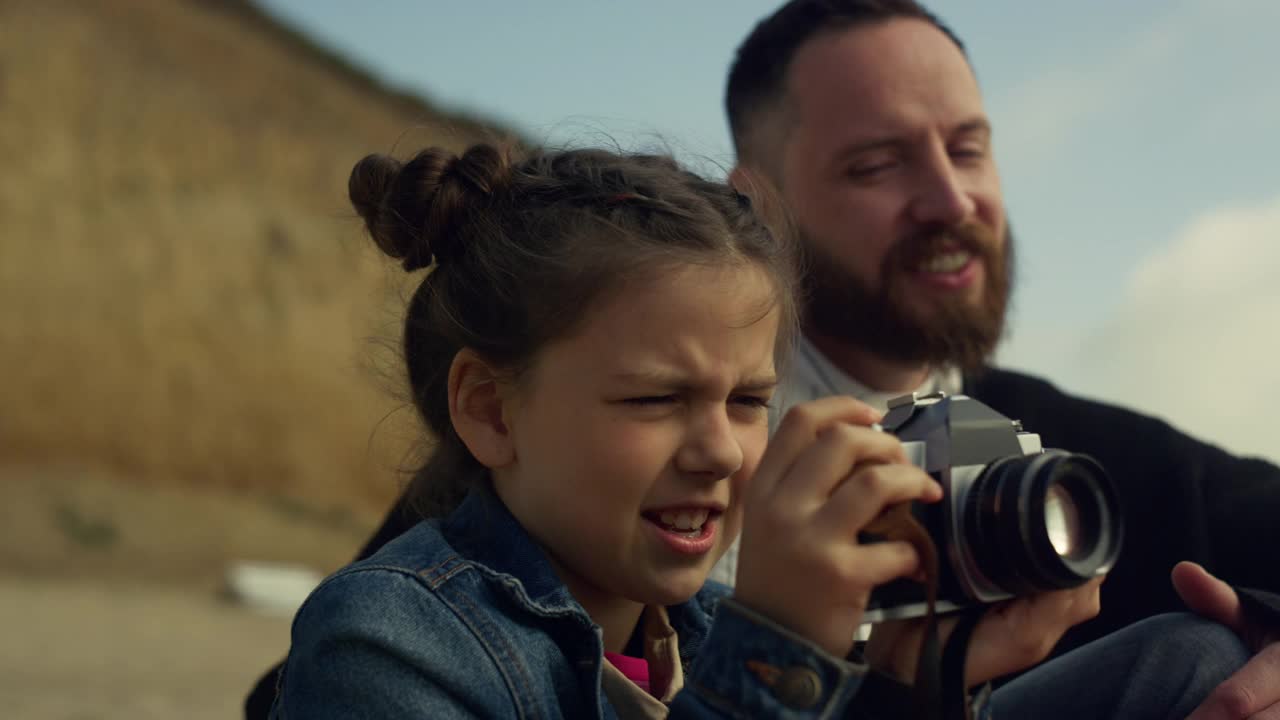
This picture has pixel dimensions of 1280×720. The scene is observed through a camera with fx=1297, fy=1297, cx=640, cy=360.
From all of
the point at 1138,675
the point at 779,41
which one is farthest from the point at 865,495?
the point at 779,41

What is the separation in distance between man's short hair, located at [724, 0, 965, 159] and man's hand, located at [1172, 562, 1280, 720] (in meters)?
1.96

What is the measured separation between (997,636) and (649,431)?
1.64 feet

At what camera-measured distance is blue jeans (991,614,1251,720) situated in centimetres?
180

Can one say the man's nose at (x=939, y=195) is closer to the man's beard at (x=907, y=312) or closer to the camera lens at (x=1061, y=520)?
the man's beard at (x=907, y=312)

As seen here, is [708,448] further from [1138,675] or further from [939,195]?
[939,195]

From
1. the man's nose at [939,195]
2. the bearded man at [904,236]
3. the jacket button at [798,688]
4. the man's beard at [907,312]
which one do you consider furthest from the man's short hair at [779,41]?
the jacket button at [798,688]

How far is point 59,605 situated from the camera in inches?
427

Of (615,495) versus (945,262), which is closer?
(615,495)

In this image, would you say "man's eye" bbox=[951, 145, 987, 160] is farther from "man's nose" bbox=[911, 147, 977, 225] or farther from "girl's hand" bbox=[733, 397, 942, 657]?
"girl's hand" bbox=[733, 397, 942, 657]

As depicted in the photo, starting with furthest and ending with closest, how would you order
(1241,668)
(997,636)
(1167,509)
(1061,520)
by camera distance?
(1167,509), (1241,668), (997,636), (1061,520)

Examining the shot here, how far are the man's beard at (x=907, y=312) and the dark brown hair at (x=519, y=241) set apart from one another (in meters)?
1.13

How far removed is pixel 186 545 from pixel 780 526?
14628 mm

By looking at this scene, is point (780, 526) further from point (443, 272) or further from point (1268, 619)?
point (1268, 619)

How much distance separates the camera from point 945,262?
320 cm
